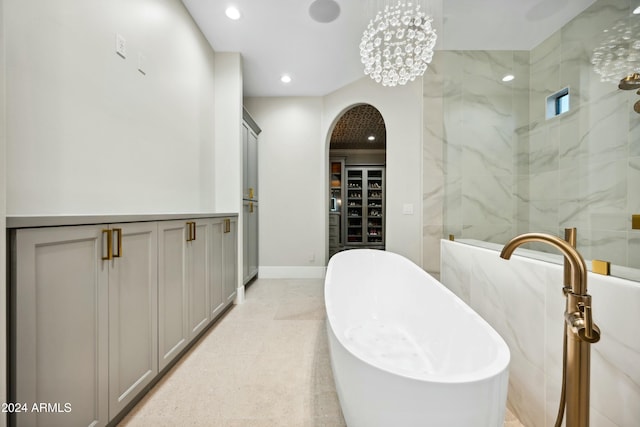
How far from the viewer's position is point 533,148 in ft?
5.13

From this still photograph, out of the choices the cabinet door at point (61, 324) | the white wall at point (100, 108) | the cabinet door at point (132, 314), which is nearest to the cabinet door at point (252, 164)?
the white wall at point (100, 108)

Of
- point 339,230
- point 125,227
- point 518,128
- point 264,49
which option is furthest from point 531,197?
point 339,230

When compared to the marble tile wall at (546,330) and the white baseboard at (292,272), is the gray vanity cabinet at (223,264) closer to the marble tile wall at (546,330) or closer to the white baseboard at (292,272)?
the white baseboard at (292,272)

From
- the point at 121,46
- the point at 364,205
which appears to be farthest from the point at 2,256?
the point at 364,205

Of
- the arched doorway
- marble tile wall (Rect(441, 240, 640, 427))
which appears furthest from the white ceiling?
the arched doorway

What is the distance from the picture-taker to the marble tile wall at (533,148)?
105 centimetres

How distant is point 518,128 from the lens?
1.66m

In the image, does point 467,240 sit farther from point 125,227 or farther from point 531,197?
point 125,227

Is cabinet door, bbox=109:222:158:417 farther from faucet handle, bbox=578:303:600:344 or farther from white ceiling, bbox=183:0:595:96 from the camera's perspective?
white ceiling, bbox=183:0:595:96

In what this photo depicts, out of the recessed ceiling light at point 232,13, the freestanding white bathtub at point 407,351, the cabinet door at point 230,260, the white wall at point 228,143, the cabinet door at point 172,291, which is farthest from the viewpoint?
the white wall at point 228,143

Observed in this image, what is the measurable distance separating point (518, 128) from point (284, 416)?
2.18 meters

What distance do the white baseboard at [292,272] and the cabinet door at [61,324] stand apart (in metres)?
2.59

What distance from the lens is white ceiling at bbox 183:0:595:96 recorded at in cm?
162

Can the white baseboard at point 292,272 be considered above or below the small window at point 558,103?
below
